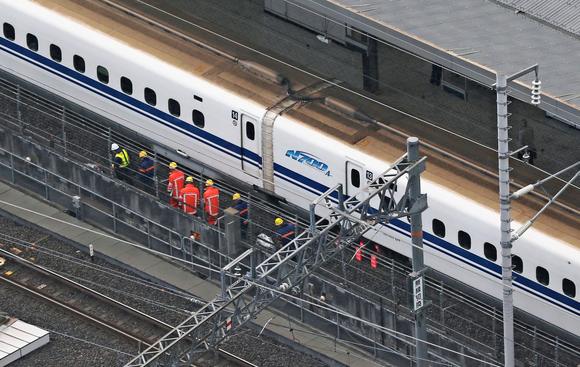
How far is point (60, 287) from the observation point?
53.0 meters

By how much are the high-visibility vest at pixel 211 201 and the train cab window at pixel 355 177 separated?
3.87 meters

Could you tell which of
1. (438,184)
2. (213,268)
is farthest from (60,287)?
(438,184)

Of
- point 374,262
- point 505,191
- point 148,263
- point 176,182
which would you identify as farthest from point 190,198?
point 505,191

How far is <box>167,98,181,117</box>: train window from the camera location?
2201 inches

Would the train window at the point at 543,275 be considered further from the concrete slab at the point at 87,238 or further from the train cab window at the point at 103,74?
the train cab window at the point at 103,74

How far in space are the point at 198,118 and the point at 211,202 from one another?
3.37m

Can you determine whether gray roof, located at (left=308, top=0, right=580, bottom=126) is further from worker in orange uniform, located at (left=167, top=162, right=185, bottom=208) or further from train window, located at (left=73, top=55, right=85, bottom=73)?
train window, located at (left=73, top=55, right=85, bottom=73)

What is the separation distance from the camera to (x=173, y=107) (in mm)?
56062

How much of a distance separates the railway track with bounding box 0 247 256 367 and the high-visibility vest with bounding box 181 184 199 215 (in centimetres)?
336

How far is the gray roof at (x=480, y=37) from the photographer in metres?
49.7

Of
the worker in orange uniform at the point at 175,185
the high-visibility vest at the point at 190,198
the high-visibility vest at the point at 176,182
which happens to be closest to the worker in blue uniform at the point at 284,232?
the high-visibility vest at the point at 190,198

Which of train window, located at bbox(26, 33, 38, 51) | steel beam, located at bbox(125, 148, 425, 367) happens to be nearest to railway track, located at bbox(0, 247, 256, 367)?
steel beam, located at bbox(125, 148, 425, 367)

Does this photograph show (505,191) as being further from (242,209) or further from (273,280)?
(242,209)

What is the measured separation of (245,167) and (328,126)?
3.20m
